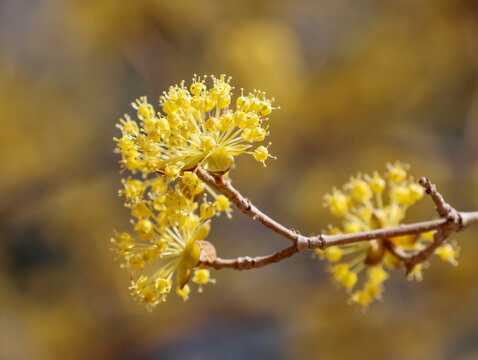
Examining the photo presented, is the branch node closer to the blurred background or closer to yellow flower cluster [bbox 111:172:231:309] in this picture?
yellow flower cluster [bbox 111:172:231:309]

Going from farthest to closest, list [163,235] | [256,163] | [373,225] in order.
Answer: [256,163], [373,225], [163,235]

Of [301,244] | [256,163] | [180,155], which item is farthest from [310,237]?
[256,163]

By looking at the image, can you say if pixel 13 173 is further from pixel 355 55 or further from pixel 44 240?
pixel 355 55

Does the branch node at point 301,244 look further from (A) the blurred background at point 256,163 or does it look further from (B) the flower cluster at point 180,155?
(A) the blurred background at point 256,163

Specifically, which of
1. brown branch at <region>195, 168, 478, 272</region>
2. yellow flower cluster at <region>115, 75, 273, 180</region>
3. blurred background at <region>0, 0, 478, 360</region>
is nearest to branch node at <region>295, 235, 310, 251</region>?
brown branch at <region>195, 168, 478, 272</region>

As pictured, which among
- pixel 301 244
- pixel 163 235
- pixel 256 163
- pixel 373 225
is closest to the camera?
pixel 301 244

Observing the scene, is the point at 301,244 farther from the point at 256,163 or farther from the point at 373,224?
the point at 256,163
